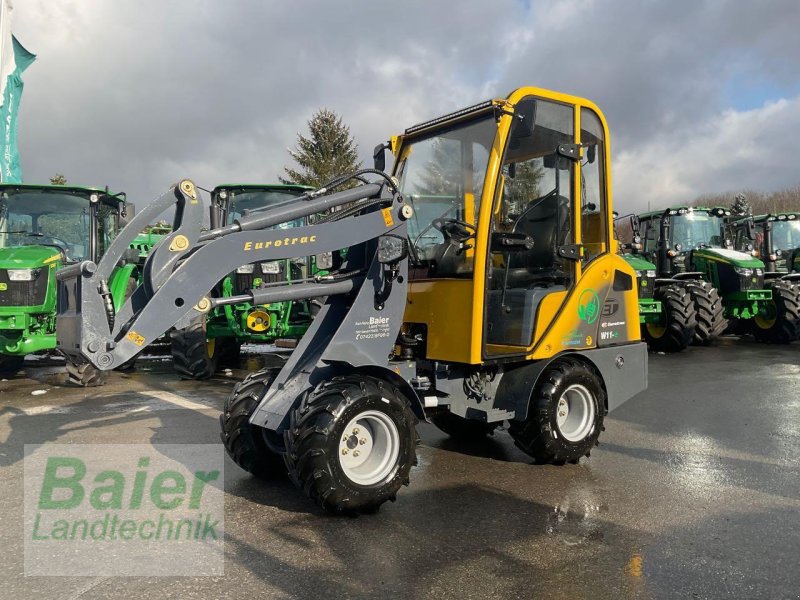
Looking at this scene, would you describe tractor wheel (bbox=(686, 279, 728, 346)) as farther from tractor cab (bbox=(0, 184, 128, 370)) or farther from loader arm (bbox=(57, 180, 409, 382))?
tractor cab (bbox=(0, 184, 128, 370))

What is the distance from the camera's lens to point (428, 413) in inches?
197

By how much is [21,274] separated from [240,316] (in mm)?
2955

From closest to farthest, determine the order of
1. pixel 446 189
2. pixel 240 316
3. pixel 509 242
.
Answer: pixel 509 242, pixel 446 189, pixel 240 316

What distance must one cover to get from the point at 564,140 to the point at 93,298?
11.7ft

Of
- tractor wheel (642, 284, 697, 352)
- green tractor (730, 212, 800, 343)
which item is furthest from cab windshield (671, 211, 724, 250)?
tractor wheel (642, 284, 697, 352)

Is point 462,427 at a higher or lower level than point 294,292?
lower

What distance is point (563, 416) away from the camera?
5301 millimetres

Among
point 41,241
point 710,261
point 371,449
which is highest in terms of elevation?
point 41,241

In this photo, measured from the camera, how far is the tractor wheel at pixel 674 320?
40.2 feet

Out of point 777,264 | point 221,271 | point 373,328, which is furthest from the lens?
point 777,264

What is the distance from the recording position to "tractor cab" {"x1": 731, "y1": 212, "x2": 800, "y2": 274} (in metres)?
15.6

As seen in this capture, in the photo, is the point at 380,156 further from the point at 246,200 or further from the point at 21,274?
the point at 21,274

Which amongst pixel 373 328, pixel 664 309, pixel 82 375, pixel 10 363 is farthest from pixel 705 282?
pixel 10 363

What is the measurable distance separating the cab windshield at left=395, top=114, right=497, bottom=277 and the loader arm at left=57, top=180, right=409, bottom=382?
0.49 m
